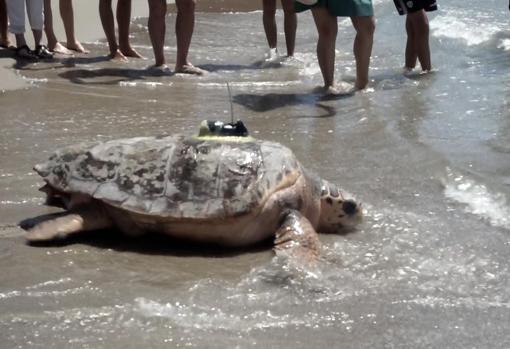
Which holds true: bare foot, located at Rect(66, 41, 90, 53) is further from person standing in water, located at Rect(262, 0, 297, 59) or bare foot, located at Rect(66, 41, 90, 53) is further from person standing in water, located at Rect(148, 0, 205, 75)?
person standing in water, located at Rect(262, 0, 297, 59)

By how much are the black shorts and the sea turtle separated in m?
4.74

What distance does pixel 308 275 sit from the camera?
344 centimetres

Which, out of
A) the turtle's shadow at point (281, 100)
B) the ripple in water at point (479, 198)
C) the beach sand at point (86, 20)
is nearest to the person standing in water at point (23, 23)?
the beach sand at point (86, 20)

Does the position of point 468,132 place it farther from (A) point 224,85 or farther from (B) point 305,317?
(B) point 305,317

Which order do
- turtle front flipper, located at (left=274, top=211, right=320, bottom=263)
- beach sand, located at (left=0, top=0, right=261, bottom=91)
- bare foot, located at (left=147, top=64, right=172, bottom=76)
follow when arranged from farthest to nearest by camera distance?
1. bare foot, located at (left=147, top=64, right=172, bottom=76)
2. beach sand, located at (left=0, top=0, right=261, bottom=91)
3. turtle front flipper, located at (left=274, top=211, right=320, bottom=263)

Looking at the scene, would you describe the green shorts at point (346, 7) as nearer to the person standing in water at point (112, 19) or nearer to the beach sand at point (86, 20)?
the person standing in water at point (112, 19)

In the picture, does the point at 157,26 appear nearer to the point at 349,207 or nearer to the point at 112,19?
the point at 112,19

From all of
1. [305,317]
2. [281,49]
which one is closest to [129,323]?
[305,317]

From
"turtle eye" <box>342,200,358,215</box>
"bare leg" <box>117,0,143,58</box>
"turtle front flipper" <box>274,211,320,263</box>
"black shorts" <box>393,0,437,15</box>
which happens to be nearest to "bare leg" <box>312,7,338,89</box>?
"black shorts" <box>393,0,437,15</box>

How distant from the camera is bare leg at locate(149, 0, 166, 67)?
27.4 ft

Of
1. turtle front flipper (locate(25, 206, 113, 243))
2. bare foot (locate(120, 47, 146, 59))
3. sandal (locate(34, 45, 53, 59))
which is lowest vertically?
bare foot (locate(120, 47, 146, 59))

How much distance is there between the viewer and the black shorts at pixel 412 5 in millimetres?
8250

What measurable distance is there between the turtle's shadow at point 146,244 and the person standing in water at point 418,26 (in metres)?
5.01

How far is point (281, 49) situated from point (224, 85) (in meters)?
2.80
